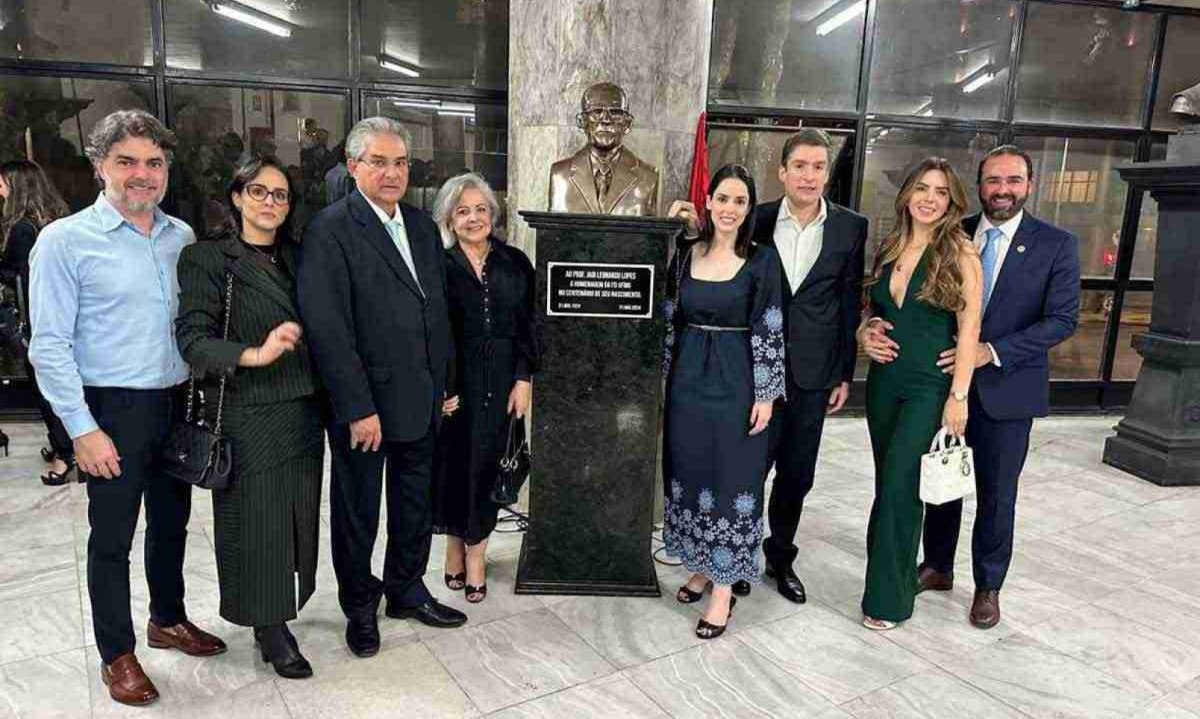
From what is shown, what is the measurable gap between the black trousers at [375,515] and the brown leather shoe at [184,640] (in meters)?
0.43

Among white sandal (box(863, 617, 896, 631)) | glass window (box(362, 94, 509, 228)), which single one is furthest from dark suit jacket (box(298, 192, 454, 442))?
glass window (box(362, 94, 509, 228))

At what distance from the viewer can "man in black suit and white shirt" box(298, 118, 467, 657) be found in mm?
2455

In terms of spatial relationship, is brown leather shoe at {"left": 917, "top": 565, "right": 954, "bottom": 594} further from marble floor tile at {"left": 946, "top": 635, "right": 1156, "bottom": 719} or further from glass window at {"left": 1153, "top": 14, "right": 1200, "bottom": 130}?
glass window at {"left": 1153, "top": 14, "right": 1200, "bottom": 130}

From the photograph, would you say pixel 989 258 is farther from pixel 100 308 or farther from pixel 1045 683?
pixel 100 308

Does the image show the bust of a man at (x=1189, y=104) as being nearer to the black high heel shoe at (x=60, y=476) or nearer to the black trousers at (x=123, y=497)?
the black trousers at (x=123, y=497)

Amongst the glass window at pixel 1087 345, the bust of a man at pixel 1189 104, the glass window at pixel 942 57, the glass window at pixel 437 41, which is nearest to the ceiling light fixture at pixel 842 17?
the glass window at pixel 942 57

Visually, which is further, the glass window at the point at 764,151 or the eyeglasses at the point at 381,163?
the glass window at the point at 764,151

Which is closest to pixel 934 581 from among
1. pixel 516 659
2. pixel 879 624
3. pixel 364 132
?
pixel 879 624

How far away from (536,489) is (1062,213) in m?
5.84

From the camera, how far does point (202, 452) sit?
232 cm

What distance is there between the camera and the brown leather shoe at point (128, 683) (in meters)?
2.44

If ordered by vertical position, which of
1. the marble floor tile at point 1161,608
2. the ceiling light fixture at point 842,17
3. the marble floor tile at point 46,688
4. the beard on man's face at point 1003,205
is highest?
the ceiling light fixture at point 842,17

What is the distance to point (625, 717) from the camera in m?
2.50

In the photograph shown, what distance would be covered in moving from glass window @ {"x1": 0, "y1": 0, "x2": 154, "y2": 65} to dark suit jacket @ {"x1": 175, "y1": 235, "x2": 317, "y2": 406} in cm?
400
